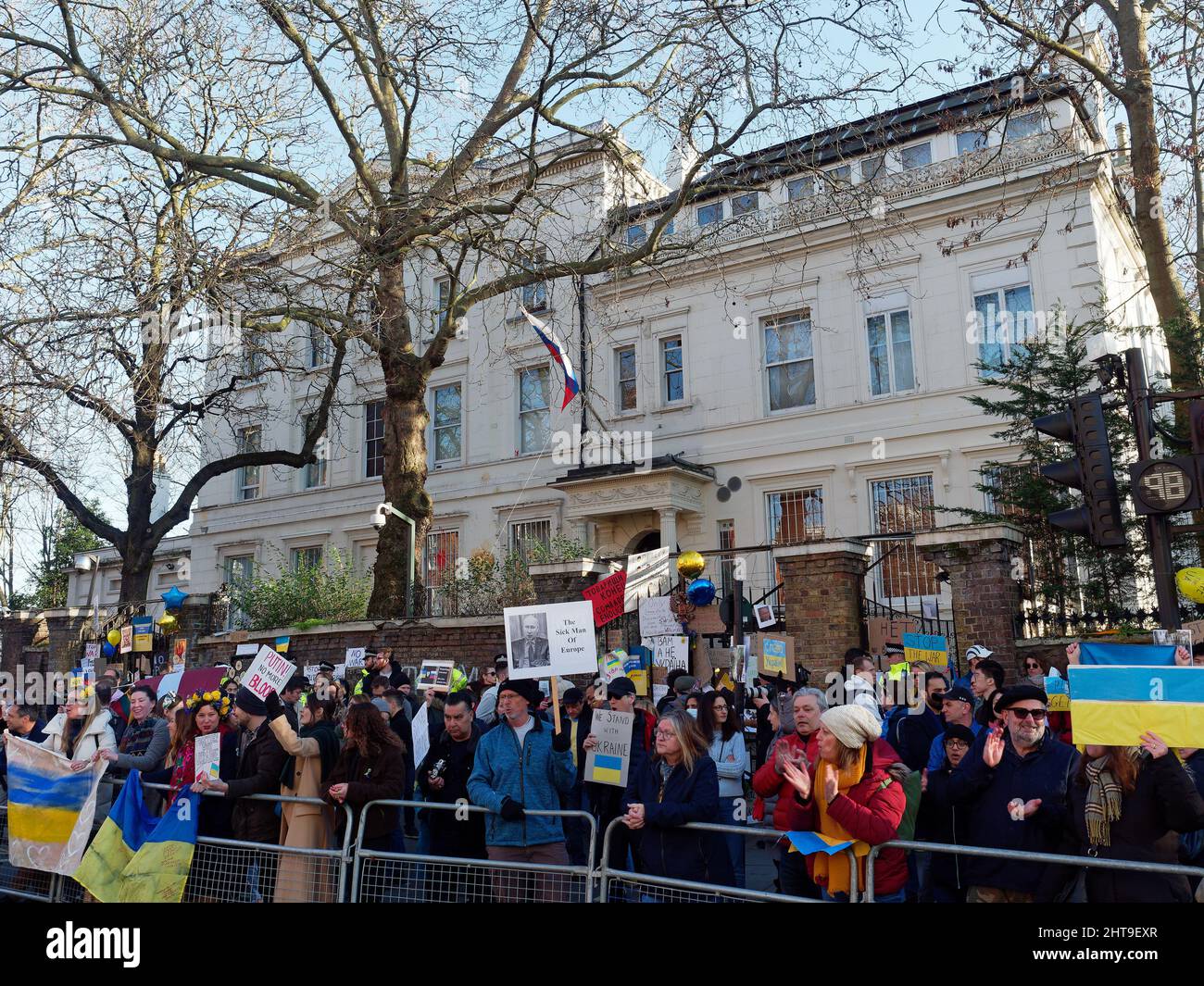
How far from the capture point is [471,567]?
955 inches

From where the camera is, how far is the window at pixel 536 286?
649 inches

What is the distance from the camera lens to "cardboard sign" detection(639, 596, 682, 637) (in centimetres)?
1291

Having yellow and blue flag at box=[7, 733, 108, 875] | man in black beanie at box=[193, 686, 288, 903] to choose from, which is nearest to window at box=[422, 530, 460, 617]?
yellow and blue flag at box=[7, 733, 108, 875]

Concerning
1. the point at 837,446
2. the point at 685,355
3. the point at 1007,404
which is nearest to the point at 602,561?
the point at 1007,404

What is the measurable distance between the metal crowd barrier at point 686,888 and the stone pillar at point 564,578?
29.3ft

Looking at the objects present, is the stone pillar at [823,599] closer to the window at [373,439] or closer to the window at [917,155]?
the window at [917,155]

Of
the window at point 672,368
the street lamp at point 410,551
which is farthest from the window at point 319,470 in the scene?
the street lamp at point 410,551

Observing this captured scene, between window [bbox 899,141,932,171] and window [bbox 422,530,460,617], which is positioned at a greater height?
window [bbox 899,141,932,171]

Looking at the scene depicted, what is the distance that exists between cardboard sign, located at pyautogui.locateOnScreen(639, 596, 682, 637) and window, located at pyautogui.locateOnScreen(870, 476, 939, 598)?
7.43m

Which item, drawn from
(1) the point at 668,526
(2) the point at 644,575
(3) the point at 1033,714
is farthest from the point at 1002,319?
(3) the point at 1033,714

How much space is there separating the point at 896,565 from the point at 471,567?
9810mm

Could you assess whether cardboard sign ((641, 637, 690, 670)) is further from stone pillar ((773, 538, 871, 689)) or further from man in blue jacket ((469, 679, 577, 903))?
man in blue jacket ((469, 679, 577, 903))
